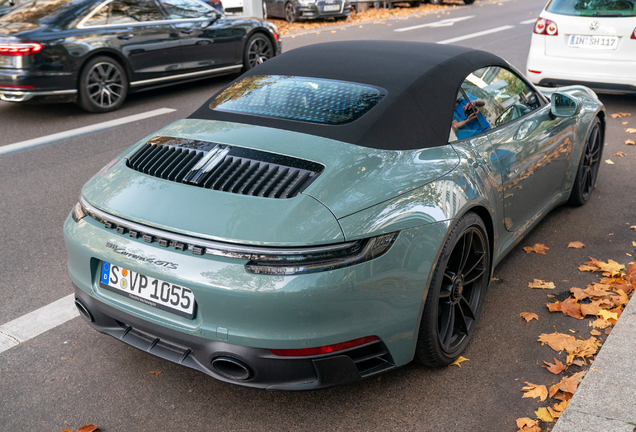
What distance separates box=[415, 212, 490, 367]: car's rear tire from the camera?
2766 millimetres

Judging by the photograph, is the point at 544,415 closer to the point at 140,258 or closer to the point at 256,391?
the point at 256,391

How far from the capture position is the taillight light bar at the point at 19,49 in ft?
23.8

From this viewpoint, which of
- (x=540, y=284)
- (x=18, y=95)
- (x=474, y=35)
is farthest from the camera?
(x=474, y=35)

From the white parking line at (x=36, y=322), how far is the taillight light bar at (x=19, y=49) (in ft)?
15.4

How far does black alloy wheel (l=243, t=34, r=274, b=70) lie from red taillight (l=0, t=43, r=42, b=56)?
3408 millimetres

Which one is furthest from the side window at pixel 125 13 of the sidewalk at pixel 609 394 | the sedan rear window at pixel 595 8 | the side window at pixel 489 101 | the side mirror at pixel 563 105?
the sidewalk at pixel 609 394

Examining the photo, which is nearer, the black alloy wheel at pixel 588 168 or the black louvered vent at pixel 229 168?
the black louvered vent at pixel 229 168

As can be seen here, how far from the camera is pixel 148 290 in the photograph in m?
2.54

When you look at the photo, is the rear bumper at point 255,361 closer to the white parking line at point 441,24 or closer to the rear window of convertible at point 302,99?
the rear window of convertible at point 302,99

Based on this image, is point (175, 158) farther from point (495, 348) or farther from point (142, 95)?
point (142, 95)

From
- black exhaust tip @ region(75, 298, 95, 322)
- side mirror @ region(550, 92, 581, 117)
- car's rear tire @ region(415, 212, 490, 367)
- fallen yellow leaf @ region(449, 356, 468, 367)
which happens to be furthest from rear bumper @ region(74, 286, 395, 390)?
side mirror @ region(550, 92, 581, 117)

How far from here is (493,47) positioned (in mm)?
12953

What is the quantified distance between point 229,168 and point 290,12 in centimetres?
1653

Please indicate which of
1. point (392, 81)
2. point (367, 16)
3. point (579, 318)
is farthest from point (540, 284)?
point (367, 16)
